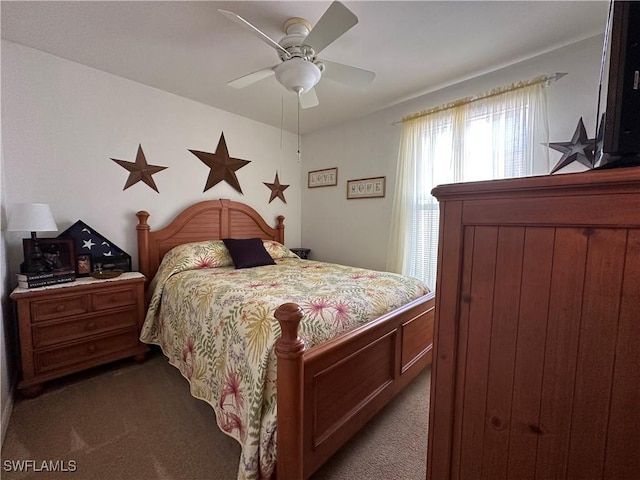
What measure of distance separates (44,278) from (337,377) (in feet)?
7.10

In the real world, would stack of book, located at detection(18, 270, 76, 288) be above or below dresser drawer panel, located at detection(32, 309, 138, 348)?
above

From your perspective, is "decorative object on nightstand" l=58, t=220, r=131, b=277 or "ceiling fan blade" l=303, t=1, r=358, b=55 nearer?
"ceiling fan blade" l=303, t=1, r=358, b=55

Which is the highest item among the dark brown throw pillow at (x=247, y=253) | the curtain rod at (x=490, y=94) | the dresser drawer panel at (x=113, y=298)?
the curtain rod at (x=490, y=94)

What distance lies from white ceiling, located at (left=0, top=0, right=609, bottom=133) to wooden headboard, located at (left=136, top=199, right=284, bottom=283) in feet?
4.11

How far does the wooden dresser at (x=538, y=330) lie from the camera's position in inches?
20.3

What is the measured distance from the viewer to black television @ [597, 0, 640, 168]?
0.51m

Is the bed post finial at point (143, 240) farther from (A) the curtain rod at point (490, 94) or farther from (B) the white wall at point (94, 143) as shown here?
(A) the curtain rod at point (490, 94)

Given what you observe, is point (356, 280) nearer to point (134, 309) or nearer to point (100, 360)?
point (134, 309)

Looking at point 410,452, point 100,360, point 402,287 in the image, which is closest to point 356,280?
point 402,287

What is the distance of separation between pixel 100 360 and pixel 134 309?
0.42m

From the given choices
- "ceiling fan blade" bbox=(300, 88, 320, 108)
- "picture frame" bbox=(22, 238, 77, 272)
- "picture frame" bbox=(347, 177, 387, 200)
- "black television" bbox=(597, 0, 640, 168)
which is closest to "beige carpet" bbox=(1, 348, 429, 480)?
"picture frame" bbox=(22, 238, 77, 272)

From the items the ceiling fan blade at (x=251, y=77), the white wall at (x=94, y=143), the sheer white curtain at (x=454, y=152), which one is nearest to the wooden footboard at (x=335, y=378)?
the sheer white curtain at (x=454, y=152)

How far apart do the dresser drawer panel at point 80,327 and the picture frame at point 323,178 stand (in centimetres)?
259

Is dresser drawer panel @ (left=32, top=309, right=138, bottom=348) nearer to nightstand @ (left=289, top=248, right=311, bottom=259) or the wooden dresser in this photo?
nightstand @ (left=289, top=248, right=311, bottom=259)
